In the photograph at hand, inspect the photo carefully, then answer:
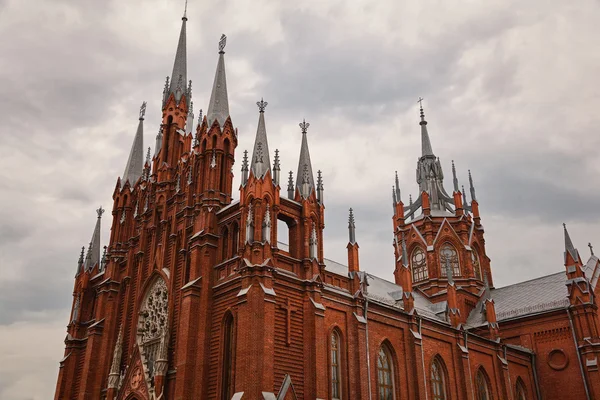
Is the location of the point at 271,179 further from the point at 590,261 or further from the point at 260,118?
the point at 590,261

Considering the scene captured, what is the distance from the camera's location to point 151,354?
33.1 metres

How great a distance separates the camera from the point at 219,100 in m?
36.7

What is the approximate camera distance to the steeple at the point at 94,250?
44.4 metres

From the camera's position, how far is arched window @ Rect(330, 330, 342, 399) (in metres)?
31.2

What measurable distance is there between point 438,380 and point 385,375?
648 centimetres

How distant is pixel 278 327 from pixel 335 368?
17.3 feet

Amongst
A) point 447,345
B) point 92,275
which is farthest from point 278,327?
point 92,275

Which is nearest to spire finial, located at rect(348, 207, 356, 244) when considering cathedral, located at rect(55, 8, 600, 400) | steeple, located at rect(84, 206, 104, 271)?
cathedral, located at rect(55, 8, 600, 400)

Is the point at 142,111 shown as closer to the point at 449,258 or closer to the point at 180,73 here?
the point at 180,73

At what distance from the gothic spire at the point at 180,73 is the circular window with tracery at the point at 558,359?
123 ft

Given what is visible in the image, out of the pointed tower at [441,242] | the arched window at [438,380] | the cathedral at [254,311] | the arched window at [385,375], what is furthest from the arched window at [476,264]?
the arched window at [385,375]

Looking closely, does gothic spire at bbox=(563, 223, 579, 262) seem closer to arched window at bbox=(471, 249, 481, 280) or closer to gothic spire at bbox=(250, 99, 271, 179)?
arched window at bbox=(471, 249, 481, 280)

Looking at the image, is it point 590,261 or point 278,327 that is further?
point 590,261

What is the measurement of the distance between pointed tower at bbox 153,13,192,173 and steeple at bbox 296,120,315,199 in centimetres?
885
